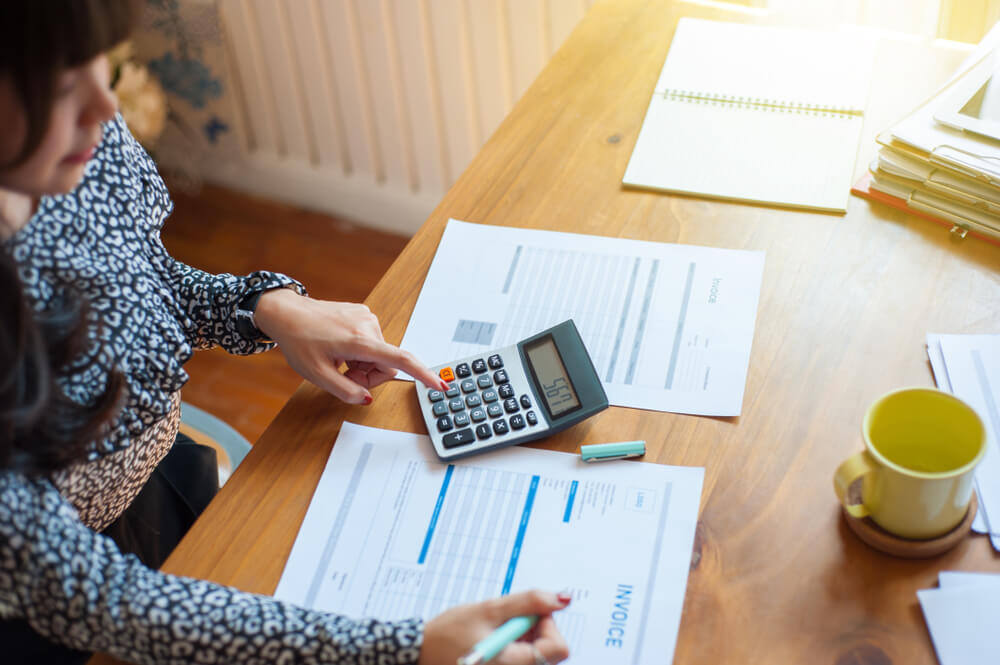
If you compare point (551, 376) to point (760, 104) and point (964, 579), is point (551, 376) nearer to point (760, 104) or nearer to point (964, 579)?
point (964, 579)

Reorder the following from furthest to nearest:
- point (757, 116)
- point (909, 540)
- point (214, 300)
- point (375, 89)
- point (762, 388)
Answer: point (375, 89)
point (757, 116)
point (214, 300)
point (762, 388)
point (909, 540)

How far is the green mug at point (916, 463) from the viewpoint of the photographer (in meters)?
0.60

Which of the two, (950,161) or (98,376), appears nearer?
(98,376)

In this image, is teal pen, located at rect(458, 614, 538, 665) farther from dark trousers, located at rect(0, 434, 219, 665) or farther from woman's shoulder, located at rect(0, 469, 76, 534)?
dark trousers, located at rect(0, 434, 219, 665)

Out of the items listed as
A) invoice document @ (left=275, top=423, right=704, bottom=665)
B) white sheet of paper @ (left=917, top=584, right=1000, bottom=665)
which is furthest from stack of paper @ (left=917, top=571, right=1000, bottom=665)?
invoice document @ (left=275, top=423, right=704, bottom=665)

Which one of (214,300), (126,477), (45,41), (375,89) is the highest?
(45,41)

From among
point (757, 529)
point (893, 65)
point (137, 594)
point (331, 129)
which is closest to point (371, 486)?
point (137, 594)

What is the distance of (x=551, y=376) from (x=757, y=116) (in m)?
0.45

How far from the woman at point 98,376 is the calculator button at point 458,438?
0.06 meters

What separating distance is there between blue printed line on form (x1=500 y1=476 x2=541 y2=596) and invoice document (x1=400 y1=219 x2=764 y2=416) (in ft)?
0.36

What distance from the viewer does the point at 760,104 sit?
103 centimetres

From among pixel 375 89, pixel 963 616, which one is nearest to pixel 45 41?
pixel 963 616

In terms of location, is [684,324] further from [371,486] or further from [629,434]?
[371,486]

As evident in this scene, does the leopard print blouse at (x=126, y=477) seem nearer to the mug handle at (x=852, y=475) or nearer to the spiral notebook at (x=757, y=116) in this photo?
the mug handle at (x=852, y=475)
